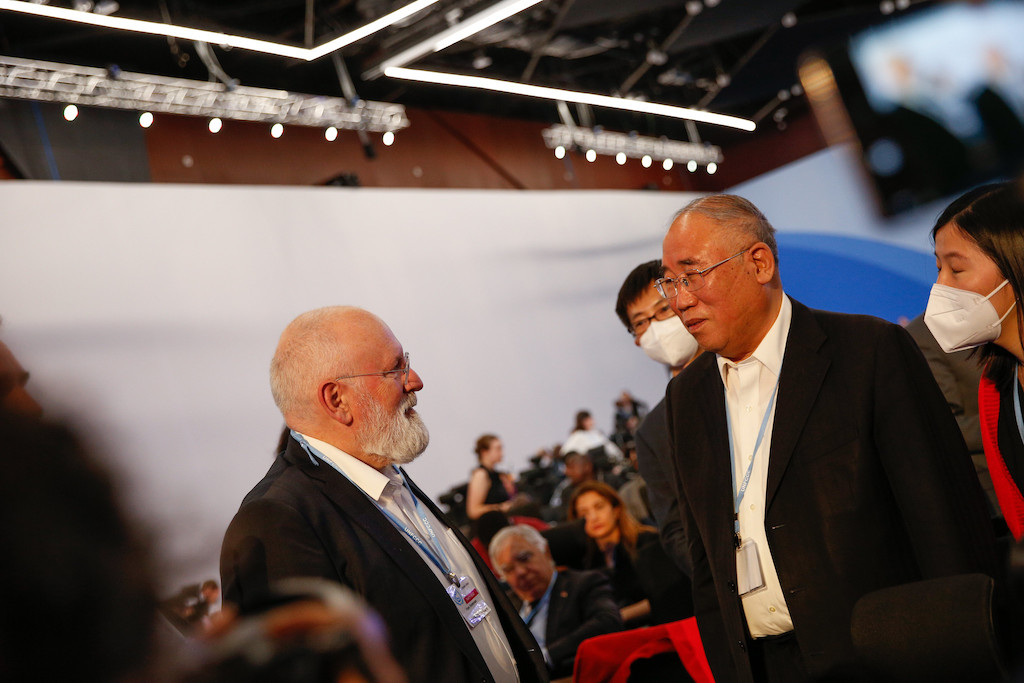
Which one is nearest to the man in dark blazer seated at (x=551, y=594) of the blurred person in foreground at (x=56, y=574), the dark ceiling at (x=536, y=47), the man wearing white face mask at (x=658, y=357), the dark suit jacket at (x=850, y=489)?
the man wearing white face mask at (x=658, y=357)

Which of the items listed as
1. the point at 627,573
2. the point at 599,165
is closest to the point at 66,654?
the point at 627,573

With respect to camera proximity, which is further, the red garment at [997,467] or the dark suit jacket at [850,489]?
the red garment at [997,467]

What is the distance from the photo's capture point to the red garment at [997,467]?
2.04 metres

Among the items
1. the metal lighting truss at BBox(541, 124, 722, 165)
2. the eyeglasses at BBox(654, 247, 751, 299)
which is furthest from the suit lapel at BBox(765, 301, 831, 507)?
the metal lighting truss at BBox(541, 124, 722, 165)

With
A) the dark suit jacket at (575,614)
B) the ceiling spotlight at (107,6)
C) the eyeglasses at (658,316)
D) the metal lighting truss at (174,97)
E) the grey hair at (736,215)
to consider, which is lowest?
the dark suit jacket at (575,614)

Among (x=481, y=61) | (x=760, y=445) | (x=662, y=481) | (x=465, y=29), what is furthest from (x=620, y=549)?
(x=481, y=61)

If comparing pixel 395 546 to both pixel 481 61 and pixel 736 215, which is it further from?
pixel 481 61

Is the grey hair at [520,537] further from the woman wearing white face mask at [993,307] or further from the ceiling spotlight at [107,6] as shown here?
the ceiling spotlight at [107,6]

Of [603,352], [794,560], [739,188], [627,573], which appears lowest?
[627,573]

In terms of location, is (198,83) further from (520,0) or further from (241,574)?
(241,574)

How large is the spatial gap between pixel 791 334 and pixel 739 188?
10.5 meters

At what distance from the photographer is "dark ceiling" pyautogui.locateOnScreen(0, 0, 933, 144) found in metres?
7.03

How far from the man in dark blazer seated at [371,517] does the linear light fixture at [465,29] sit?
392 cm

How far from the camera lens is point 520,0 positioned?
18.0 ft
